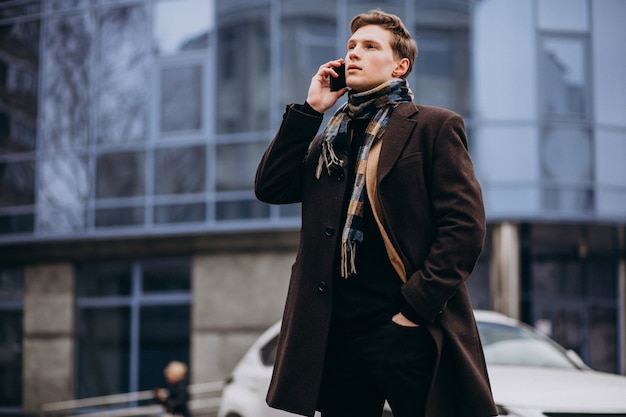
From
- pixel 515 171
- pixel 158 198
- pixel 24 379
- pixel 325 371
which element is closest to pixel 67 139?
pixel 158 198

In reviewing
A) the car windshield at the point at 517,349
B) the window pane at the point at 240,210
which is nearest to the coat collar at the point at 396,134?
the car windshield at the point at 517,349

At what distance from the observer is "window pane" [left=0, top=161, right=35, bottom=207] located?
61.1 ft

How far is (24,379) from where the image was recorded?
61.3 feet

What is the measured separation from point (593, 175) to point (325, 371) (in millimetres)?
14220

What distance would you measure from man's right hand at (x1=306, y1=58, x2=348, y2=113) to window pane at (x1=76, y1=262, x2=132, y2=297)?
50.5ft

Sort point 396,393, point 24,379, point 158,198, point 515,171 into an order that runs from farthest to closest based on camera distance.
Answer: point 24,379, point 158,198, point 515,171, point 396,393

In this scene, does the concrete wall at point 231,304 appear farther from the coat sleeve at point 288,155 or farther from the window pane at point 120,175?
the coat sleeve at point 288,155

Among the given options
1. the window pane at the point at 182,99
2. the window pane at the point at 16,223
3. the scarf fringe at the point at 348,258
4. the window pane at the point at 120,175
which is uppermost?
the window pane at the point at 182,99

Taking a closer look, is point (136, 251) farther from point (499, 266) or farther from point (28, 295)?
point (499, 266)

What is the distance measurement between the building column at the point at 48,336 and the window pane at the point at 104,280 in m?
0.25

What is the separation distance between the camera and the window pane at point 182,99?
17.5m

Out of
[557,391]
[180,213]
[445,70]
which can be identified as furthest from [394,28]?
[180,213]

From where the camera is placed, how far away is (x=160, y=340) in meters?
18.0

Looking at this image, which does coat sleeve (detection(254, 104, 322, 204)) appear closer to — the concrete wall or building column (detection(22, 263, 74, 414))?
the concrete wall
